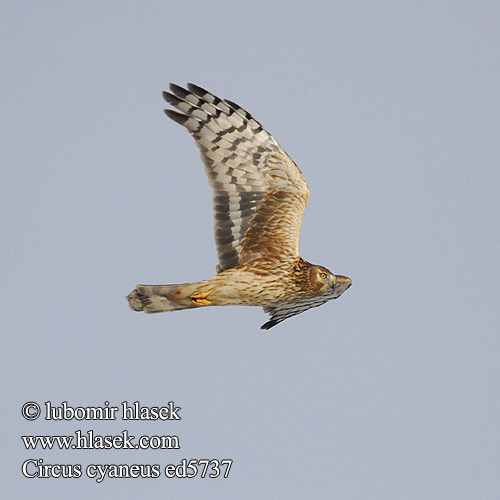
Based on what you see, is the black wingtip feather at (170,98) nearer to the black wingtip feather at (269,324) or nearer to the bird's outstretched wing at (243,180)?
the bird's outstretched wing at (243,180)

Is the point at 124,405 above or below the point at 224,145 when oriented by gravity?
below

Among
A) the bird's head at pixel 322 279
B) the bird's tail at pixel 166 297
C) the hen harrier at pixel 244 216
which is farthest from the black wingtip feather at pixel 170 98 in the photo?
the bird's head at pixel 322 279

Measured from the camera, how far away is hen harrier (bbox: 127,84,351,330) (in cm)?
1120

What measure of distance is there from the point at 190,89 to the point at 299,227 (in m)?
2.26

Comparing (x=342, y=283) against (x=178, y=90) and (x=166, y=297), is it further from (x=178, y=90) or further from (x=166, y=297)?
(x=178, y=90)

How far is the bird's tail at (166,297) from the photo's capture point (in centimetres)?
1112

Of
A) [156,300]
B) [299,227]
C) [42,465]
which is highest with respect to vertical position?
[299,227]

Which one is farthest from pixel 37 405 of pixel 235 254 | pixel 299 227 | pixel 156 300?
pixel 299 227

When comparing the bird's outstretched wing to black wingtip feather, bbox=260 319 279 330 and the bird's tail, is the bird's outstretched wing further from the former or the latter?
black wingtip feather, bbox=260 319 279 330

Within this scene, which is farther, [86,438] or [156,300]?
[86,438]

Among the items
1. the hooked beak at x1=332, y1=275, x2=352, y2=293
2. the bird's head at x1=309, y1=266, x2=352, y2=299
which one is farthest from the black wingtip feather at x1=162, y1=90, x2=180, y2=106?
the hooked beak at x1=332, y1=275, x2=352, y2=293

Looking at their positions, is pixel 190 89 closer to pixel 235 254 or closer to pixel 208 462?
pixel 235 254

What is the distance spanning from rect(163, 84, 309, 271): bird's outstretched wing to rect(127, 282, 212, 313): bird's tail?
547 millimetres

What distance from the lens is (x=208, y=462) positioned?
12.6 meters
